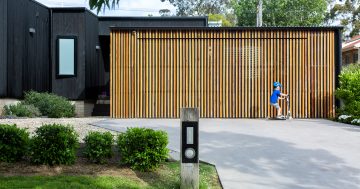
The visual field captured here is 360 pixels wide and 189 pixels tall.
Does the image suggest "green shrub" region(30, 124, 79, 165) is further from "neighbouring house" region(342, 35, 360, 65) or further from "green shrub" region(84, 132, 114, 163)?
"neighbouring house" region(342, 35, 360, 65)

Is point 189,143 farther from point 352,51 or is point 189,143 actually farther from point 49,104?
point 352,51

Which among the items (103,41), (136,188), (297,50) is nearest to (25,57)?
(103,41)

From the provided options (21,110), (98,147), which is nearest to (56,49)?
(21,110)

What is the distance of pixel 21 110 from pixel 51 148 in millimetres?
10645

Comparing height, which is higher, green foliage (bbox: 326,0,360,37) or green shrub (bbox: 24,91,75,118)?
green foliage (bbox: 326,0,360,37)

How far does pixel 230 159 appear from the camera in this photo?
29.0 feet

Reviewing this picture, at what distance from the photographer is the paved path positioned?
7297mm

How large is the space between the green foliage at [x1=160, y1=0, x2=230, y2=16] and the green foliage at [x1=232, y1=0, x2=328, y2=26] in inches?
376

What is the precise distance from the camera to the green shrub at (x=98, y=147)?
7664 mm

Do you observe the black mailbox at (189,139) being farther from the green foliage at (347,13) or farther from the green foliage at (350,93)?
the green foliage at (347,13)

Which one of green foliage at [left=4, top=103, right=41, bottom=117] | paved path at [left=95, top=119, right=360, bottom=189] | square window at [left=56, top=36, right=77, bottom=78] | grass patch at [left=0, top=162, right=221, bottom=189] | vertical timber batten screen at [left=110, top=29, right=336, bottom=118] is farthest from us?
square window at [left=56, top=36, right=77, bottom=78]

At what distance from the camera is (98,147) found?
25.1 feet

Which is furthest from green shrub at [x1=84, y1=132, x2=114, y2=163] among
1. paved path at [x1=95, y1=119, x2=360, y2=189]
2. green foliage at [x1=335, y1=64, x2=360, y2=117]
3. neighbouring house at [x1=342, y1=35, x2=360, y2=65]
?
neighbouring house at [x1=342, y1=35, x2=360, y2=65]

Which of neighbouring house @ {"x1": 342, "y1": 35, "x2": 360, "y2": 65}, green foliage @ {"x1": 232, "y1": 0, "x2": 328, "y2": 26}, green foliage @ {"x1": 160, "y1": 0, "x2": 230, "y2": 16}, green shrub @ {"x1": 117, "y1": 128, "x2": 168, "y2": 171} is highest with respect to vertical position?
green foliage @ {"x1": 160, "y1": 0, "x2": 230, "y2": 16}
